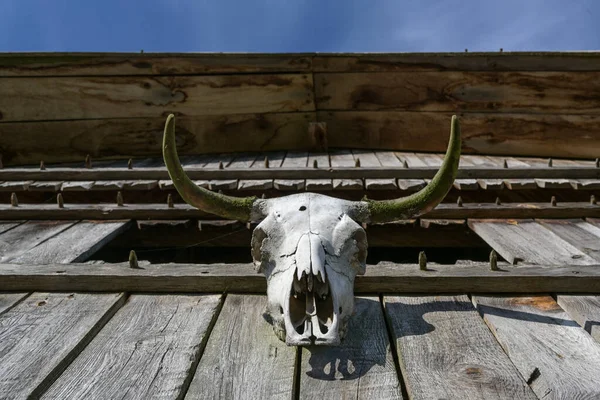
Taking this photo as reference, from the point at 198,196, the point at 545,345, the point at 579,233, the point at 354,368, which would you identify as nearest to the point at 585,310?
the point at 545,345

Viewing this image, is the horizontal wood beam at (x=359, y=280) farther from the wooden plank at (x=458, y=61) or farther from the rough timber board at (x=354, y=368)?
the wooden plank at (x=458, y=61)

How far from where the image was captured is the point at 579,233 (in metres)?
3.23

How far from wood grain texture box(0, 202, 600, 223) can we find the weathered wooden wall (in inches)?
76.3

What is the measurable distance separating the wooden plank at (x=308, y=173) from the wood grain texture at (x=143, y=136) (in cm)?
121

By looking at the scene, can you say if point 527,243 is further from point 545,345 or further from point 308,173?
point 308,173

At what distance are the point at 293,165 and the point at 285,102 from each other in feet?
3.88

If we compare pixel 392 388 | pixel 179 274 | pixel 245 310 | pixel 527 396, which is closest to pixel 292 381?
pixel 392 388

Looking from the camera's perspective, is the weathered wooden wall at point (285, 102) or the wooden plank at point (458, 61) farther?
the weathered wooden wall at point (285, 102)

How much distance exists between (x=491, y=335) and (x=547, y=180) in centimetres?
262

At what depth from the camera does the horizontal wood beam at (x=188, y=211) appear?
11.7 ft

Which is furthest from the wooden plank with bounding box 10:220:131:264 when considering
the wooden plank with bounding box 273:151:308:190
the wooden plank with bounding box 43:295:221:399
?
the wooden plank with bounding box 273:151:308:190

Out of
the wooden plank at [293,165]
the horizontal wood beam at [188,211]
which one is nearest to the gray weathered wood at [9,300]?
the horizontal wood beam at [188,211]

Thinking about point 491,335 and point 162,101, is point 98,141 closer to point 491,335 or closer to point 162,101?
point 162,101

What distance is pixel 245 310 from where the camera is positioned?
216 cm
